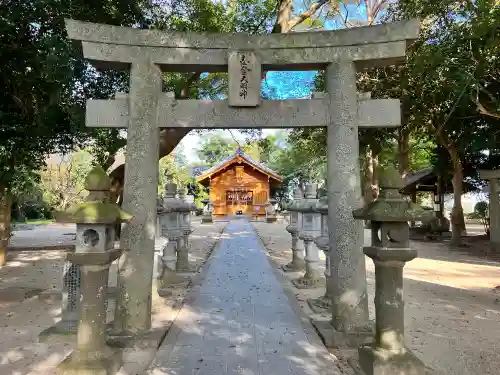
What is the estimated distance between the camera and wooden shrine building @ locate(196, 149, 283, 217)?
3300 cm

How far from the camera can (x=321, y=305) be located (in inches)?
270

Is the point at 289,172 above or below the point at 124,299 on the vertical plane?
above

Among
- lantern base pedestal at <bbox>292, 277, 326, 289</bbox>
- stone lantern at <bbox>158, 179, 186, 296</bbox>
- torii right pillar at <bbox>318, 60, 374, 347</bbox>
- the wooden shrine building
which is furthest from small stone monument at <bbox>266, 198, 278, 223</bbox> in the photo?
torii right pillar at <bbox>318, 60, 374, 347</bbox>

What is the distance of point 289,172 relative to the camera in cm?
4394

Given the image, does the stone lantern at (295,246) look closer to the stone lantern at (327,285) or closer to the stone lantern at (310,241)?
the stone lantern at (310,241)

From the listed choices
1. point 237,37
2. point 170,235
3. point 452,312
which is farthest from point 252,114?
point 452,312

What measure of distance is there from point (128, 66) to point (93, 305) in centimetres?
334

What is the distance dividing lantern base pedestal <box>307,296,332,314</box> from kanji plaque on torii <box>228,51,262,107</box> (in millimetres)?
3794

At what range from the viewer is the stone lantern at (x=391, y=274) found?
13.2 feet

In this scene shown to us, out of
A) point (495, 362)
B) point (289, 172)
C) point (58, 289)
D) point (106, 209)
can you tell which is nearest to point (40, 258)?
point (58, 289)

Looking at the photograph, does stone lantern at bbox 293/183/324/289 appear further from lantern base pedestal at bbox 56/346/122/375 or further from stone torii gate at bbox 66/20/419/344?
lantern base pedestal at bbox 56/346/122/375

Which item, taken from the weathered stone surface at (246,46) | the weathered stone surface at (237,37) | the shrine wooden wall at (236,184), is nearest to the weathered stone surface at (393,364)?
the weathered stone surface at (246,46)

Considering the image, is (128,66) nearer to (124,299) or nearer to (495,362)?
(124,299)

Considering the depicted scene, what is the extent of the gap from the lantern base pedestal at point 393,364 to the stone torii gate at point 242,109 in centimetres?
109
